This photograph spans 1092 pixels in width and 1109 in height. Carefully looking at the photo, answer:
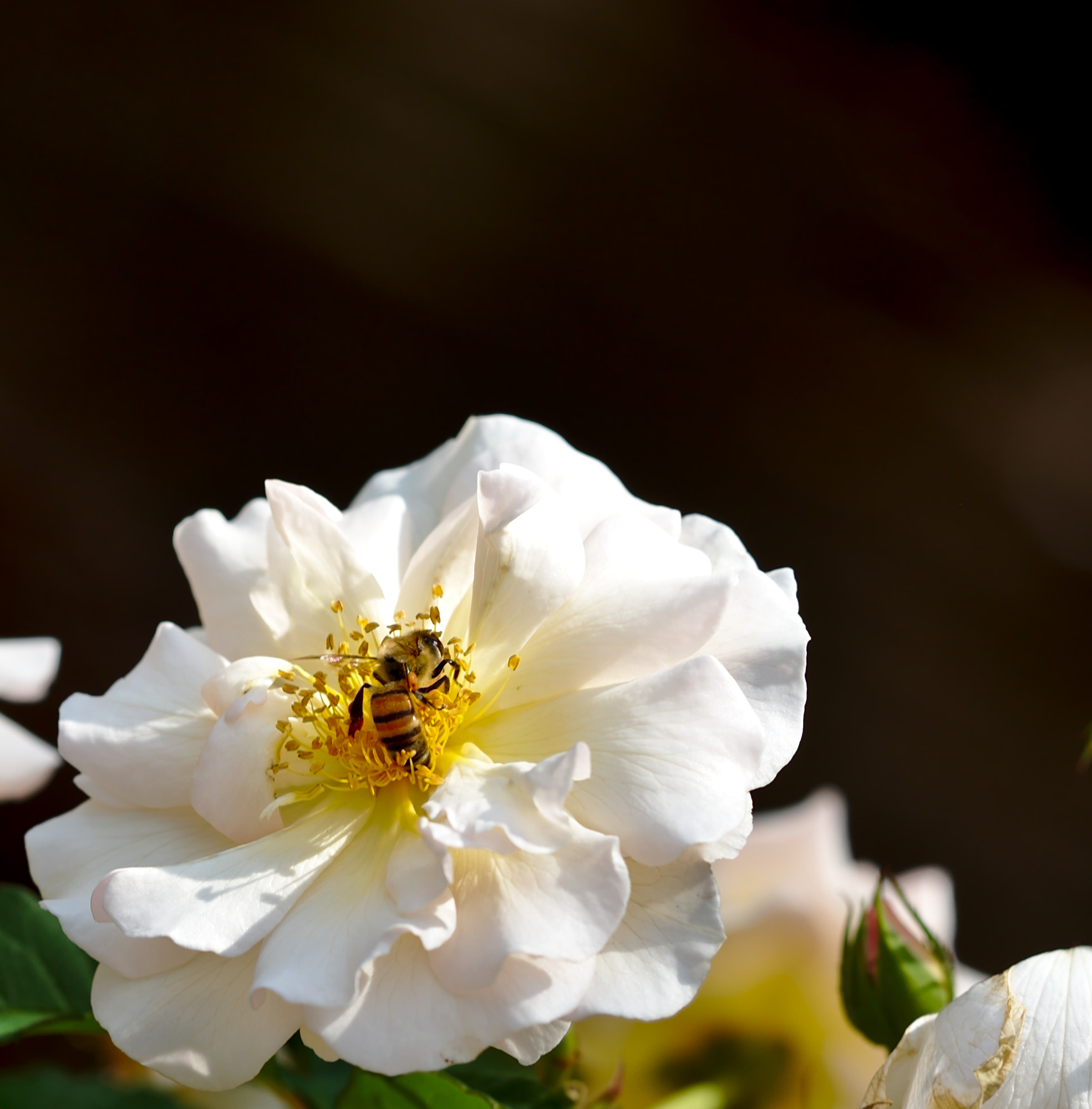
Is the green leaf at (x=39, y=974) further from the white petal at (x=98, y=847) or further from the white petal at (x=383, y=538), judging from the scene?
the white petal at (x=383, y=538)

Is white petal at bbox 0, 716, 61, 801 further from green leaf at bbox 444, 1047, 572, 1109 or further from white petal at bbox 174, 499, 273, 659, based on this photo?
green leaf at bbox 444, 1047, 572, 1109

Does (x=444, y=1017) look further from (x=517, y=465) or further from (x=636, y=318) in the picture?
(x=636, y=318)

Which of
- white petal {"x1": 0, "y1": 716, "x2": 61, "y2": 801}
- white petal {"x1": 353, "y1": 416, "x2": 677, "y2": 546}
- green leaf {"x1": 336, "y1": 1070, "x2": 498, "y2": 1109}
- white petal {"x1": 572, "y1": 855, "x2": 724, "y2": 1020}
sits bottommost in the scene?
white petal {"x1": 0, "y1": 716, "x2": 61, "y2": 801}

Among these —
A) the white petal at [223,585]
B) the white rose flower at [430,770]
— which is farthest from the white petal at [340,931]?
the white petal at [223,585]

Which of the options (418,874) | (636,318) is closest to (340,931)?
(418,874)

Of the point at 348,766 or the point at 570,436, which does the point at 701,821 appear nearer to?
the point at 348,766

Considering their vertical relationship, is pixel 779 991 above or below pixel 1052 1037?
below

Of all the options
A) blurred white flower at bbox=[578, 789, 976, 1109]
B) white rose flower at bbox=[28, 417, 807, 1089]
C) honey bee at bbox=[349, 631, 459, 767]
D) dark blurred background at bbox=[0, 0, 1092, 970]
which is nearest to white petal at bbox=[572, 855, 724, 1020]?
white rose flower at bbox=[28, 417, 807, 1089]

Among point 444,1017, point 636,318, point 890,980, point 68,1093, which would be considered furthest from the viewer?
point 636,318
